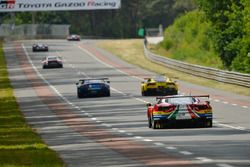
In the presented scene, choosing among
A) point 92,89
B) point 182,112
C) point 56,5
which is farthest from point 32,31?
point 182,112

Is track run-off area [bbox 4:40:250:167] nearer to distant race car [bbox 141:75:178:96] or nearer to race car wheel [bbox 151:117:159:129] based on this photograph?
race car wheel [bbox 151:117:159:129]

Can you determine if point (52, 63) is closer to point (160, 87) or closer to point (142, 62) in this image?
point (142, 62)

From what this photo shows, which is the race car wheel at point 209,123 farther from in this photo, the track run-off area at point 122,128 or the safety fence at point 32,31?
the safety fence at point 32,31

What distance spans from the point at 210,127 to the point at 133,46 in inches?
3352

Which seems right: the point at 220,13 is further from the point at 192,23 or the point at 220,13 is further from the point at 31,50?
the point at 31,50

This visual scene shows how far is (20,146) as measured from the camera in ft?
78.4

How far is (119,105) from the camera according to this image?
4459cm

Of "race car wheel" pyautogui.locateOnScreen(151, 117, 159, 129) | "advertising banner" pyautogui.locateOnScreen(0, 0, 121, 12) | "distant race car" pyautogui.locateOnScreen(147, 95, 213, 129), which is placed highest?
"advertising banner" pyautogui.locateOnScreen(0, 0, 121, 12)

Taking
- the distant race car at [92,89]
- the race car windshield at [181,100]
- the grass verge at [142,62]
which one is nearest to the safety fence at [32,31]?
the grass verge at [142,62]

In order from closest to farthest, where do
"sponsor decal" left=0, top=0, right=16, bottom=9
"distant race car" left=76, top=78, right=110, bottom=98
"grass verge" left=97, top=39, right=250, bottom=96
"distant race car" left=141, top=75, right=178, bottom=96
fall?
"sponsor decal" left=0, top=0, right=16, bottom=9 → "distant race car" left=141, top=75, right=178, bottom=96 → "distant race car" left=76, top=78, right=110, bottom=98 → "grass verge" left=97, top=39, right=250, bottom=96

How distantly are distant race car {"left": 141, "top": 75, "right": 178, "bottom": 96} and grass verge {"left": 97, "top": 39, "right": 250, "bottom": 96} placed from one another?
3.86 meters

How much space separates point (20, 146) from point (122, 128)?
7524 millimetres

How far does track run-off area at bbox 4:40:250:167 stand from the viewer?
19359 millimetres

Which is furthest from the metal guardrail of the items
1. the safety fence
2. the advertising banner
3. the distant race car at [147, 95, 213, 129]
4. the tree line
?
the tree line
